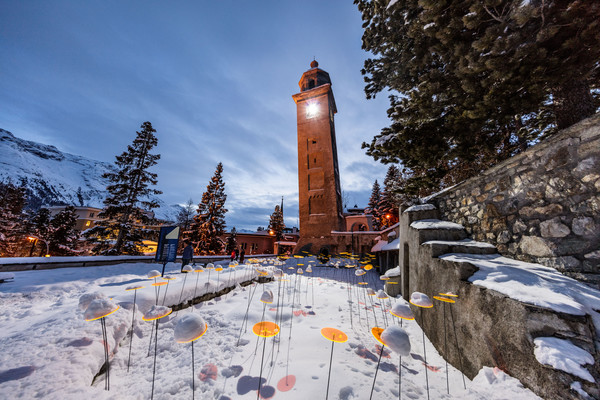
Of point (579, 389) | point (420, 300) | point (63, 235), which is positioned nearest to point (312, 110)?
point (420, 300)

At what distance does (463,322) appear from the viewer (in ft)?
10.6

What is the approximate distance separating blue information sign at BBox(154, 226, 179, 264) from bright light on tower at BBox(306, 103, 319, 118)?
26.2m

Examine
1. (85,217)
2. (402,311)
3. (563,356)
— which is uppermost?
(85,217)

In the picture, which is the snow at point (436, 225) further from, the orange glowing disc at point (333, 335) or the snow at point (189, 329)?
the snow at point (189, 329)

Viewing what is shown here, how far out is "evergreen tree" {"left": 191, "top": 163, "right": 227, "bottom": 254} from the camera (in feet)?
76.6

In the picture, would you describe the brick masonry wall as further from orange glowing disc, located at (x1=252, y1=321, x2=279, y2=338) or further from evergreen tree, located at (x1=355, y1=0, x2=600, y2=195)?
orange glowing disc, located at (x1=252, y1=321, x2=279, y2=338)

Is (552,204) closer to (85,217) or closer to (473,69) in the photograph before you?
(473,69)

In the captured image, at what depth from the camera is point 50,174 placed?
119 m

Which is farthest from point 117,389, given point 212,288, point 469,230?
point 469,230

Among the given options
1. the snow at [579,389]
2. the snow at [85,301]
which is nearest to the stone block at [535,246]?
the snow at [579,389]

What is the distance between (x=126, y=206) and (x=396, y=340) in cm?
1941

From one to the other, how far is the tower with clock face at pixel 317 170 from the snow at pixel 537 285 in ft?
72.2

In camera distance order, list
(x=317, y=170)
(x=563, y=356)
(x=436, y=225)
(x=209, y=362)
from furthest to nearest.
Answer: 1. (x=317, y=170)
2. (x=436, y=225)
3. (x=209, y=362)
4. (x=563, y=356)

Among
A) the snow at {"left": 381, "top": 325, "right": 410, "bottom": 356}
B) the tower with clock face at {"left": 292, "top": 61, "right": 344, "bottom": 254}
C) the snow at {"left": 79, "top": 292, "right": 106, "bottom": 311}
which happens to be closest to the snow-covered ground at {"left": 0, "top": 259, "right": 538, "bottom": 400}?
the snow at {"left": 79, "top": 292, "right": 106, "bottom": 311}
